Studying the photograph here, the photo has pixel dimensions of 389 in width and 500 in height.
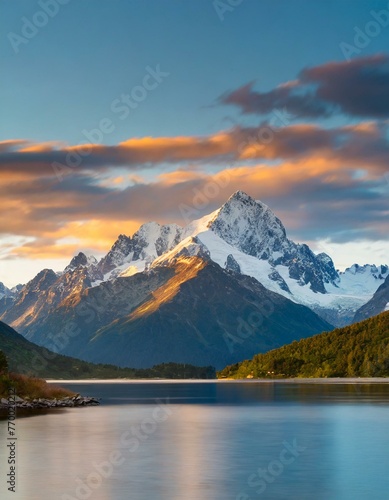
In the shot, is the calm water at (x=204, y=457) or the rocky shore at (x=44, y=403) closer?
the calm water at (x=204, y=457)

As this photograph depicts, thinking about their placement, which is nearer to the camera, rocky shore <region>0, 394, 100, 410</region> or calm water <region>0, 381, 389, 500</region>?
calm water <region>0, 381, 389, 500</region>

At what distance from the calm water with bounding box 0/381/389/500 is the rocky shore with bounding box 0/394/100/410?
12.3m

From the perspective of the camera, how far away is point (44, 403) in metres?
168

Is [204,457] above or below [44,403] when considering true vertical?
below

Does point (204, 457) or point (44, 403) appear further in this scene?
point (44, 403)

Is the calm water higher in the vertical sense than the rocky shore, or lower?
lower

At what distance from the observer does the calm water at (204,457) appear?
65.2 m

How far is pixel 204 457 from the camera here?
8519 cm

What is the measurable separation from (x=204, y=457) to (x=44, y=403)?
88.6 metres

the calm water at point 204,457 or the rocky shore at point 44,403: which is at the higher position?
the rocky shore at point 44,403

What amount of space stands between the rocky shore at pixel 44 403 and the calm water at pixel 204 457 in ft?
40.3

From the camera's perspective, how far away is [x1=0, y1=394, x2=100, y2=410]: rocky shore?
152 m

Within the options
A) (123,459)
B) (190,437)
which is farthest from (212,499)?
(190,437)

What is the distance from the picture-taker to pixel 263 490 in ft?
213
